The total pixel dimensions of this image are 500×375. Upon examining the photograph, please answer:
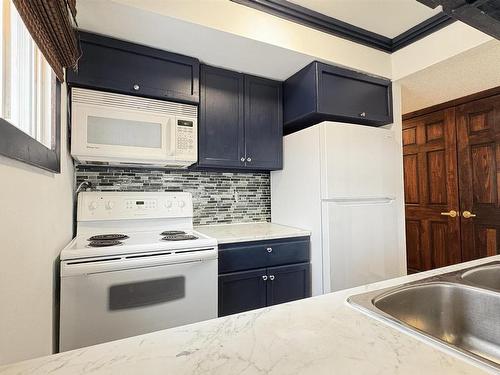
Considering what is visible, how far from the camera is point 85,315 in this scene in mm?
1313

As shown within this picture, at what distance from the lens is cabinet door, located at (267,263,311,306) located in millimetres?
1925

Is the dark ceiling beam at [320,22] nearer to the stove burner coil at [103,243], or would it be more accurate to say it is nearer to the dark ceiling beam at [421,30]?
the dark ceiling beam at [421,30]

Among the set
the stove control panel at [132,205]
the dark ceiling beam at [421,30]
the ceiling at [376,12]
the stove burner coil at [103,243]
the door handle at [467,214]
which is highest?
the ceiling at [376,12]

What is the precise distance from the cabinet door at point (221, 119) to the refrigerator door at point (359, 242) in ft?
2.73

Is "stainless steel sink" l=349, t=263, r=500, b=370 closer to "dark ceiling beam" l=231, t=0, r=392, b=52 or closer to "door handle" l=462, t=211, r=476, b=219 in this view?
"dark ceiling beam" l=231, t=0, r=392, b=52

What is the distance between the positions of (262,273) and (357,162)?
109 cm

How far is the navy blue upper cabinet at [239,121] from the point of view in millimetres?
2055

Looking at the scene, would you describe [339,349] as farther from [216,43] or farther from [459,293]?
[216,43]

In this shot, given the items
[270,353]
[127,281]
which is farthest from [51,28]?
[270,353]

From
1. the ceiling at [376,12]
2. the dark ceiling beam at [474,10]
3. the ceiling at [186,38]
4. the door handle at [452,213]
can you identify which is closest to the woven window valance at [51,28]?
the ceiling at [186,38]

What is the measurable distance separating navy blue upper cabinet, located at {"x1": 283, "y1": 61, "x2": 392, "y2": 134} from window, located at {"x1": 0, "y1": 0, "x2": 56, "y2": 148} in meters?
1.62

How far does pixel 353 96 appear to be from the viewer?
2164 mm

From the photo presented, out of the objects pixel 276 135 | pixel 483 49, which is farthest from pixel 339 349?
pixel 483 49

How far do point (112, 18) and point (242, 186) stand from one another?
1.56 metres
